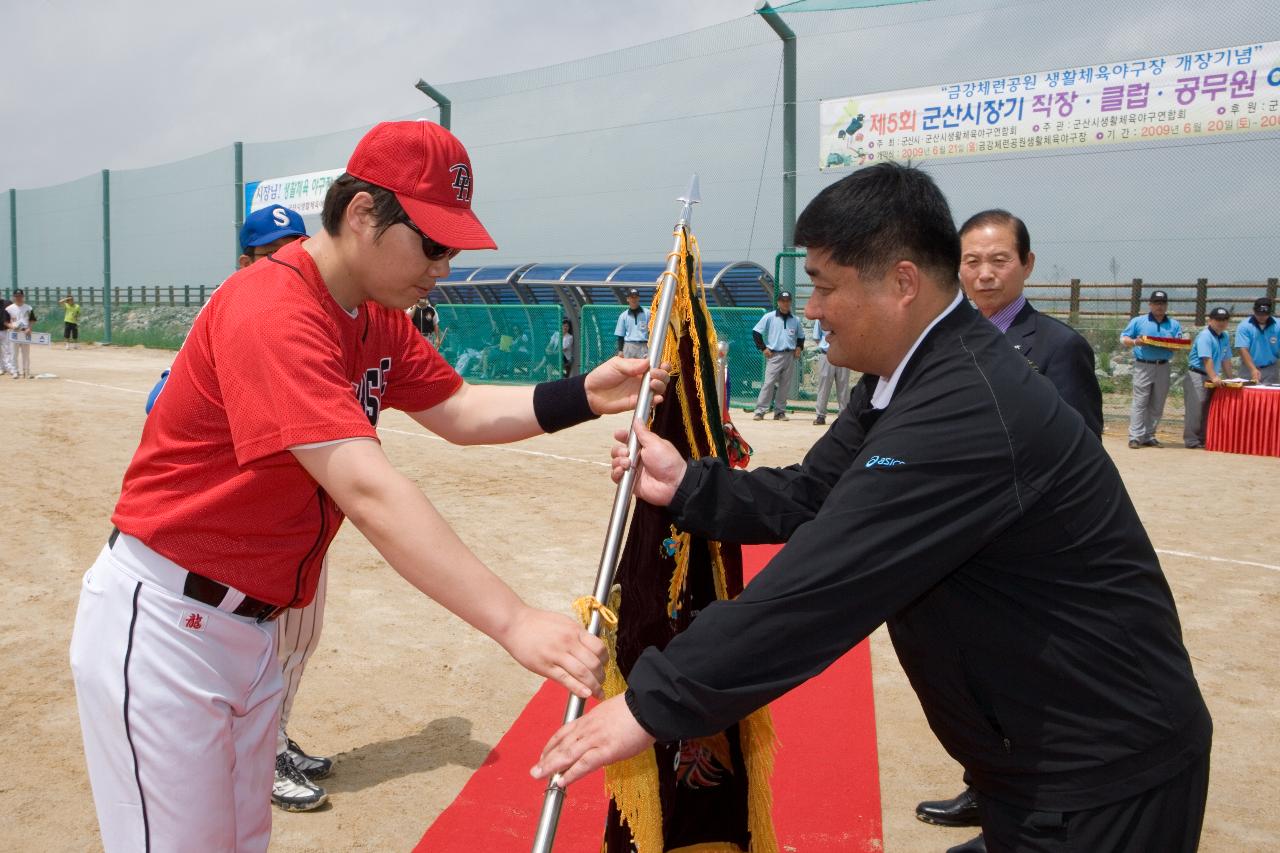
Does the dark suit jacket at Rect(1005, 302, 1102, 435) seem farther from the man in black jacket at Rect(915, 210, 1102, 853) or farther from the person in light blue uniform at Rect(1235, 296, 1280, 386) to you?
the person in light blue uniform at Rect(1235, 296, 1280, 386)

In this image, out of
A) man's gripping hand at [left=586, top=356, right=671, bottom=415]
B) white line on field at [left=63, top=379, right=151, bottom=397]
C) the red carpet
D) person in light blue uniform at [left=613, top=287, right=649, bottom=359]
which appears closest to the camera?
man's gripping hand at [left=586, top=356, right=671, bottom=415]

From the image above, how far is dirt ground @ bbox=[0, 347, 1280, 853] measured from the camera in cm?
353

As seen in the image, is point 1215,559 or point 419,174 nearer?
point 419,174

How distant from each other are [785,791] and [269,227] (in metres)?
2.84

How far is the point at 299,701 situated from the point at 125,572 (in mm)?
2573

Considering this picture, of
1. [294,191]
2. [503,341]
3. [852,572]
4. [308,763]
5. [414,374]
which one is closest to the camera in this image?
[852,572]

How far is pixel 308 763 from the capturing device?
3.69 m

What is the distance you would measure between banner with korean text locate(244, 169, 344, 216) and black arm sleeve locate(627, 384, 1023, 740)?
21.8m

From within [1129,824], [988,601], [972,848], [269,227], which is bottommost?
[972,848]

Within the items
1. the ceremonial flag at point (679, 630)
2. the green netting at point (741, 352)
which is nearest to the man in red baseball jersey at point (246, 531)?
the ceremonial flag at point (679, 630)

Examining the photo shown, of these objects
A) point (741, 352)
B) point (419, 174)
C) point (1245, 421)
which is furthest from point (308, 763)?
point (741, 352)

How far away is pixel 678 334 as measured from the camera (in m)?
2.68

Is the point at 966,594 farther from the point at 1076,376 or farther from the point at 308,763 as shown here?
the point at 308,763

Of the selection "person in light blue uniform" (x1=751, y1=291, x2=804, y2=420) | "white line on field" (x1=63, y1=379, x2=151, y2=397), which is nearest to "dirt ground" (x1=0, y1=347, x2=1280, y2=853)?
"person in light blue uniform" (x1=751, y1=291, x2=804, y2=420)
